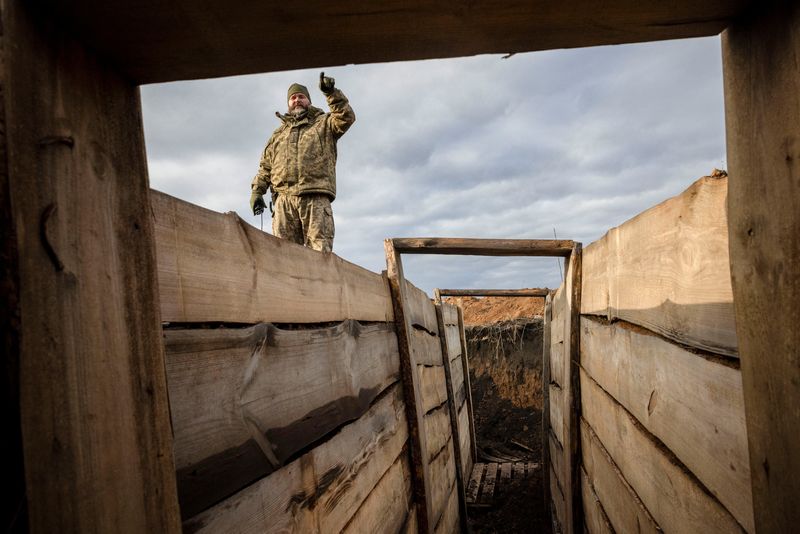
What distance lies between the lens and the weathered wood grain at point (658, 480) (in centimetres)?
121

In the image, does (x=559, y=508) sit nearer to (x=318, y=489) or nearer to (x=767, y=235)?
(x=318, y=489)

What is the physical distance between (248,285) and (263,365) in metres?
0.19

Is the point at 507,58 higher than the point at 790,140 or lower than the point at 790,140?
higher

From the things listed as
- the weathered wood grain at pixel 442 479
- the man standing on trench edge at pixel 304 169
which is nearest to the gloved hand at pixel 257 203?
the man standing on trench edge at pixel 304 169

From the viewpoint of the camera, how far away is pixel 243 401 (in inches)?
41.7

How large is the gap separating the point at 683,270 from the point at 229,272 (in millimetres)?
1131

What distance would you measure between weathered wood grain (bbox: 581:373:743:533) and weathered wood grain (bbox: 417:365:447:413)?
134 cm

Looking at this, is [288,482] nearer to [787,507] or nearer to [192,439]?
[192,439]

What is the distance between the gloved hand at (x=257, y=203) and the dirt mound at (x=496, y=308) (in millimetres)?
15994

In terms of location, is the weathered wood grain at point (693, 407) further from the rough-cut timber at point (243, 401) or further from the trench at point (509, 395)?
the trench at point (509, 395)

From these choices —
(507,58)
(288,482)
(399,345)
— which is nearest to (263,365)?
(288,482)

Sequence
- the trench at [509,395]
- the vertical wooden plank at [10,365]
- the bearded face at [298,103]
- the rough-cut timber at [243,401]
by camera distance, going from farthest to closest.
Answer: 1. the trench at [509,395]
2. the bearded face at [298,103]
3. the rough-cut timber at [243,401]
4. the vertical wooden plank at [10,365]

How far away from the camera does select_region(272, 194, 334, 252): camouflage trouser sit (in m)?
5.45

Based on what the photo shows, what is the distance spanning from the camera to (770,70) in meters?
0.74
